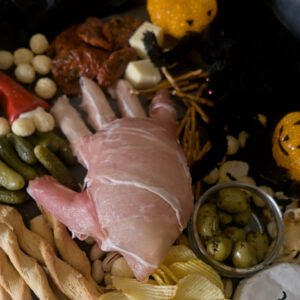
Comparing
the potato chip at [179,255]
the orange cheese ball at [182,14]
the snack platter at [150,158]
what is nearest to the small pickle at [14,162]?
the snack platter at [150,158]

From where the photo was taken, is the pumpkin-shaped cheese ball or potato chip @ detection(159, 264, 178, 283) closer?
potato chip @ detection(159, 264, 178, 283)

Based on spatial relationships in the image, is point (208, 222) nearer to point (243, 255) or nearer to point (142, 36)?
point (243, 255)

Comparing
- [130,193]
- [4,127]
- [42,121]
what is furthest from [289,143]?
[4,127]

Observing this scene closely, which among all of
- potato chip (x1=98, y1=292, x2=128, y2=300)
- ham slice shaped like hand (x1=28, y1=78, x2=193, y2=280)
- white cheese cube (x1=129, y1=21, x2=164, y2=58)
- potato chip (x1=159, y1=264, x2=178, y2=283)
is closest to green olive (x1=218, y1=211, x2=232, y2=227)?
ham slice shaped like hand (x1=28, y1=78, x2=193, y2=280)

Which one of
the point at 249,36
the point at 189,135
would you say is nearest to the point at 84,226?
the point at 189,135

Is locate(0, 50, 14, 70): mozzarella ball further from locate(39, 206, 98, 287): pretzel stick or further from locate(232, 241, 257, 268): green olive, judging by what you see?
locate(232, 241, 257, 268): green olive

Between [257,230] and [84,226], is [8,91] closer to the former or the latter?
[84,226]
